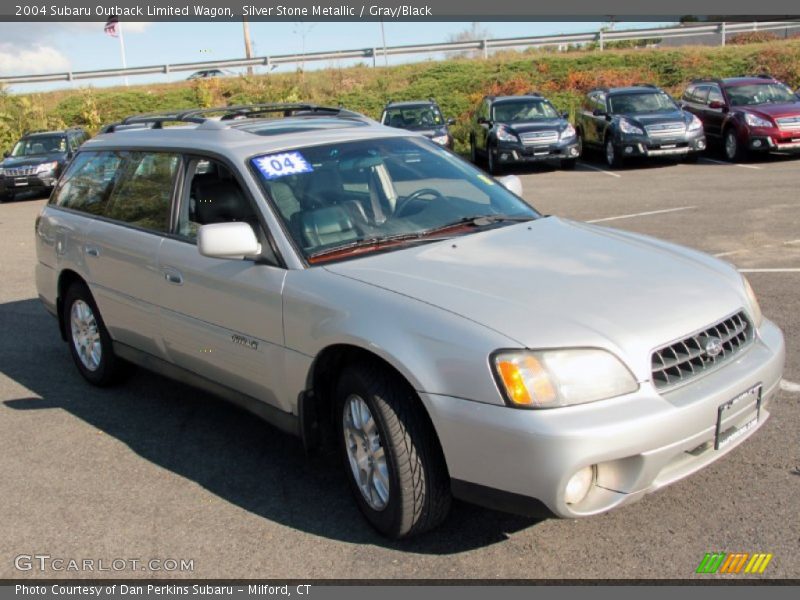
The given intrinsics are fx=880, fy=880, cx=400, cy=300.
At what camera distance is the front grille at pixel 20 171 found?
2050cm

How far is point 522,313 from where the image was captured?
11.2 ft

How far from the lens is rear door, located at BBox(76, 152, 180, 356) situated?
5.07 metres

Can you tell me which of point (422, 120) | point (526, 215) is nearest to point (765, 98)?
point (422, 120)

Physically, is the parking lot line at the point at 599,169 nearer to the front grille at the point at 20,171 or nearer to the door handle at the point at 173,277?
the front grille at the point at 20,171

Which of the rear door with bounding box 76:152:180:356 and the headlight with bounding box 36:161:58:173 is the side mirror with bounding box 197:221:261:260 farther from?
the headlight with bounding box 36:161:58:173

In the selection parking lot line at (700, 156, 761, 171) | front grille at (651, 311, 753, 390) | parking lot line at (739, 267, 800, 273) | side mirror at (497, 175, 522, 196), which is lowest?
parking lot line at (700, 156, 761, 171)

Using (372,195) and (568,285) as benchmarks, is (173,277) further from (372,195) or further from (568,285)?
(568,285)

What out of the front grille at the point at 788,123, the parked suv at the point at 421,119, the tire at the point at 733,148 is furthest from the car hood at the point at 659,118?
the parked suv at the point at 421,119

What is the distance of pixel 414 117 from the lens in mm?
20906

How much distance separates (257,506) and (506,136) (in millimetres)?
15486

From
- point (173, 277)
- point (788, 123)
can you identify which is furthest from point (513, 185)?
point (788, 123)

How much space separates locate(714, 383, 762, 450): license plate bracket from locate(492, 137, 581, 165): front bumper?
50.2 feet

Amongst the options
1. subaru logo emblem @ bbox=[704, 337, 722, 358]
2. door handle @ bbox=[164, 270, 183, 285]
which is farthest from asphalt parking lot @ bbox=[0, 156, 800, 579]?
door handle @ bbox=[164, 270, 183, 285]

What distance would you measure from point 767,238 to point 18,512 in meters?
8.11
